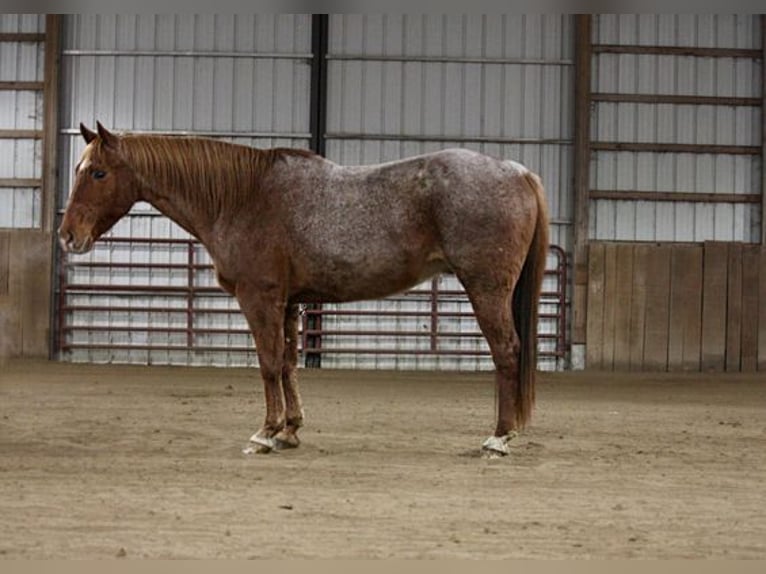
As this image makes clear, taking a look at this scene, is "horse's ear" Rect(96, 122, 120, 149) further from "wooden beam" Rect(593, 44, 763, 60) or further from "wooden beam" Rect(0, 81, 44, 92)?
"wooden beam" Rect(593, 44, 763, 60)

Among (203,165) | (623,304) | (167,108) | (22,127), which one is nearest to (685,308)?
(623,304)

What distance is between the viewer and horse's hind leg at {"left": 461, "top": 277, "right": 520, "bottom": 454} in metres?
6.57

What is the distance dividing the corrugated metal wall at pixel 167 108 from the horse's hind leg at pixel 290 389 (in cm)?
902

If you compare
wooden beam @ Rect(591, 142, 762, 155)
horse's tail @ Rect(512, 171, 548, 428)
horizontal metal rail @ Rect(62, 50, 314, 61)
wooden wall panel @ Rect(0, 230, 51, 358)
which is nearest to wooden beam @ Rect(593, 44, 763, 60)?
wooden beam @ Rect(591, 142, 762, 155)

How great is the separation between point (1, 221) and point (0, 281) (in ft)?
2.95

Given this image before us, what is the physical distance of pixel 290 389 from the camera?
7.00m

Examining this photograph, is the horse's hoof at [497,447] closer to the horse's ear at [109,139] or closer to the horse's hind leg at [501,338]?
the horse's hind leg at [501,338]

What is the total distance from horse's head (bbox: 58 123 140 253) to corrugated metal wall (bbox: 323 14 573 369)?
30.7ft

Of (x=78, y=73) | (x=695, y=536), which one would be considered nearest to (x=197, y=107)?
(x=78, y=73)

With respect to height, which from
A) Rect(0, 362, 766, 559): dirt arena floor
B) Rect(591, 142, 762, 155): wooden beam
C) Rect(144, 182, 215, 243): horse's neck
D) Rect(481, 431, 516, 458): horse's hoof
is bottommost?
Rect(0, 362, 766, 559): dirt arena floor

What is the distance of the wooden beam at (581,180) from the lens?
16062 millimetres

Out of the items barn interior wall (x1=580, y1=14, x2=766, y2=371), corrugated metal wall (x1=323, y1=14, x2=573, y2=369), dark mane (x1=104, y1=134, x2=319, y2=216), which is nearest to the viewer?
dark mane (x1=104, y1=134, x2=319, y2=216)

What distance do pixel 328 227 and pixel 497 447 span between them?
5.30ft

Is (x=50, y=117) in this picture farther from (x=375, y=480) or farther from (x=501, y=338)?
(x=375, y=480)
